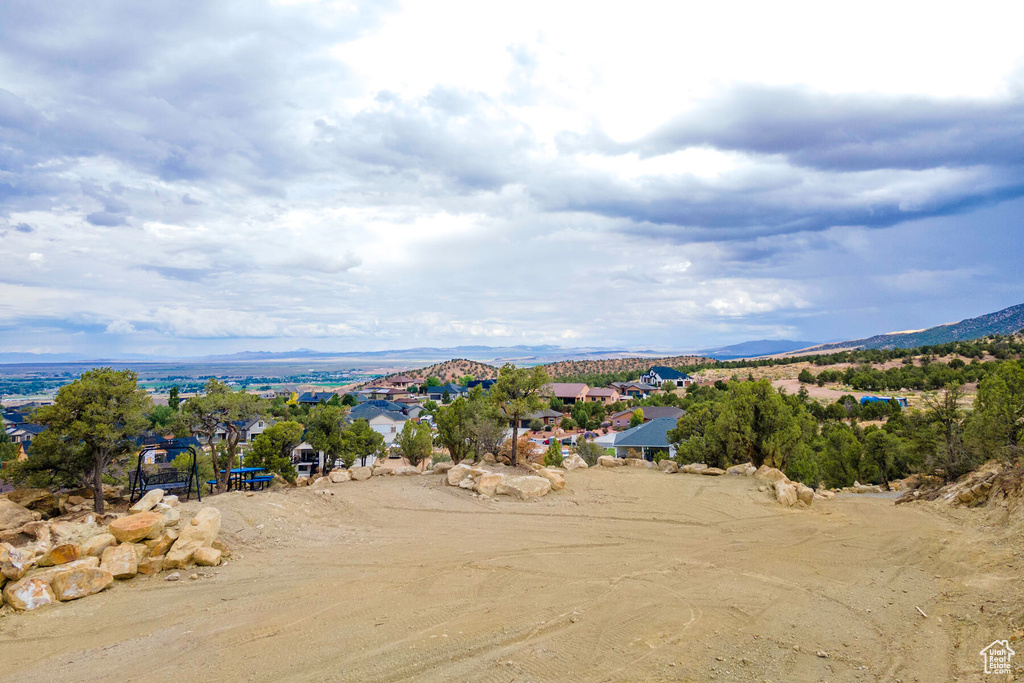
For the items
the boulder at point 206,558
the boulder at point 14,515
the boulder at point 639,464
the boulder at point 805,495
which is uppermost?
the boulder at point 14,515

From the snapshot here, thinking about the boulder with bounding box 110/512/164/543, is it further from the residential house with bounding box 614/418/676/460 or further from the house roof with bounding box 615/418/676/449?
the house roof with bounding box 615/418/676/449

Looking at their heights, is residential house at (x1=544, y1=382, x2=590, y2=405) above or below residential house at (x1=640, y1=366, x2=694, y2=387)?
below

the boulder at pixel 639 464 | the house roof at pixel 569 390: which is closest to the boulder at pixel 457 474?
the boulder at pixel 639 464

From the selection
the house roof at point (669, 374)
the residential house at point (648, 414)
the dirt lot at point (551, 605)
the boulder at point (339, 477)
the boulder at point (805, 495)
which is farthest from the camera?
the house roof at point (669, 374)

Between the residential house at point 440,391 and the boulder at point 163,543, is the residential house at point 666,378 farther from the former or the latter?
the boulder at point 163,543

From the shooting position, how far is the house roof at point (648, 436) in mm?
43125

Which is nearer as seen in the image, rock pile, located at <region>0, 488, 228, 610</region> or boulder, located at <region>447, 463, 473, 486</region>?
rock pile, located at <region>0, 488, 228, 610</region>

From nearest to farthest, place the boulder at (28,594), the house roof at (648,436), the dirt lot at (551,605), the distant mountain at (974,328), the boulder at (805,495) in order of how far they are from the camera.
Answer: the dirt lot at (551,605) → the boulder at (28,594) → the boulder at (805,495) → the house roof at (648,436) → the distant mountain at (974,328)

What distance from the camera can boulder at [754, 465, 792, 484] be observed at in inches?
723

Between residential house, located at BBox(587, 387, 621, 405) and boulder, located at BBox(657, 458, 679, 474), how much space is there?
69049 millimetres

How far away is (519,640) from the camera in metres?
7.45

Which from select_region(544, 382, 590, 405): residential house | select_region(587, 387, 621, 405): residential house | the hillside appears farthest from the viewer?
the hillside

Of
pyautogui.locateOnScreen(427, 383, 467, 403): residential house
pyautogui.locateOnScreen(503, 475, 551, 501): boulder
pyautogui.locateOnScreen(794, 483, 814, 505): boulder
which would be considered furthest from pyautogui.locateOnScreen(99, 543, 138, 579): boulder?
pyautogui.locateOnScreen(427, 383, 467, 403): residential house

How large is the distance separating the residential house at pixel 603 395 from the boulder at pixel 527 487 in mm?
75517
